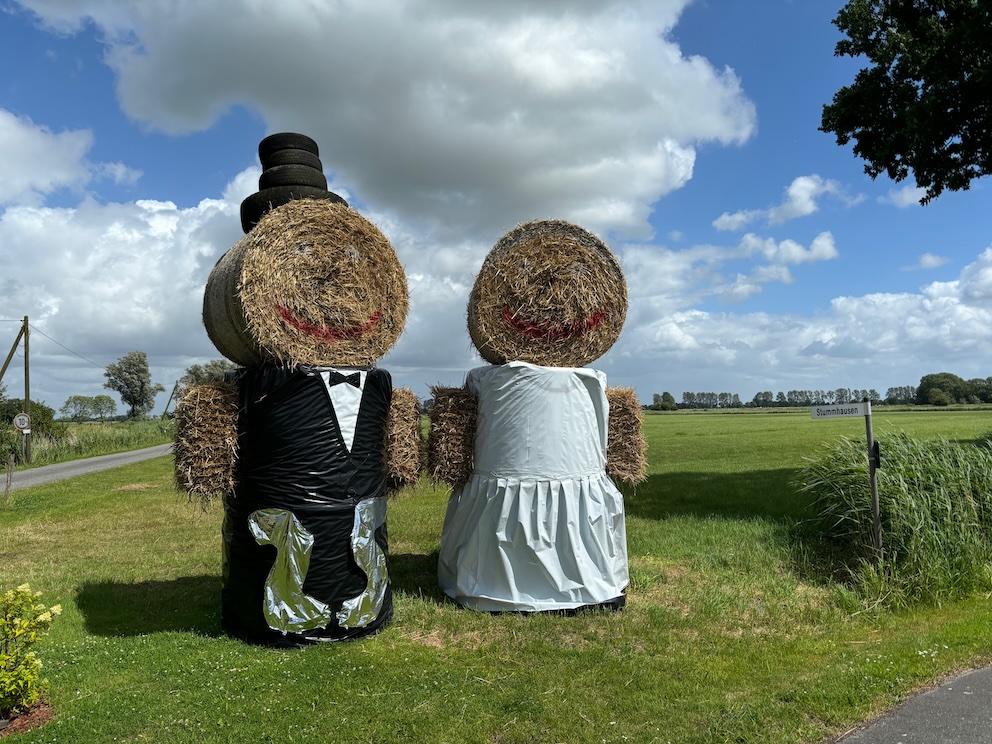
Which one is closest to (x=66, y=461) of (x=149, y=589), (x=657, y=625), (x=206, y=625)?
(x=149, y=589)

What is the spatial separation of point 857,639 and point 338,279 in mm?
5343

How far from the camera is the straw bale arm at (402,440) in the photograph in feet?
20.2

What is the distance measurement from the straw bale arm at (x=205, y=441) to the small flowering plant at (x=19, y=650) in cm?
123

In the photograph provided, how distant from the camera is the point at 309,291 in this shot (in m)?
5.74

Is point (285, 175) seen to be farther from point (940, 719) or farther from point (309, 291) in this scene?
point (940, 719)

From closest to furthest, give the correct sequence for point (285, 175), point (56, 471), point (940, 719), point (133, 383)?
point (940, 719) → point (285, 175) → point (56, 471) → point (133, 383)

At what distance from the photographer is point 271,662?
5.17m

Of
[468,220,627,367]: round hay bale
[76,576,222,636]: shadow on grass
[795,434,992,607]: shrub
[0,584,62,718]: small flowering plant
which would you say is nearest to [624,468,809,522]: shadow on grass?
[795,434,992,607]: shrub

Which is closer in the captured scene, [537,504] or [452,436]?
[537,504]

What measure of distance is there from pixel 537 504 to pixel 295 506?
7.04 ft

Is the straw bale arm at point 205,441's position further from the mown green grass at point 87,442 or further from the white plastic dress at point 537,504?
the mown green grass at point 87,442

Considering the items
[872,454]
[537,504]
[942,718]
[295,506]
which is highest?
[872,454]

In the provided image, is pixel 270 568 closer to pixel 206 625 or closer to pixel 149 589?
pixel 206 625

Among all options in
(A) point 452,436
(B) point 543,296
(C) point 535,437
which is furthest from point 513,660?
(B) point 543,296
